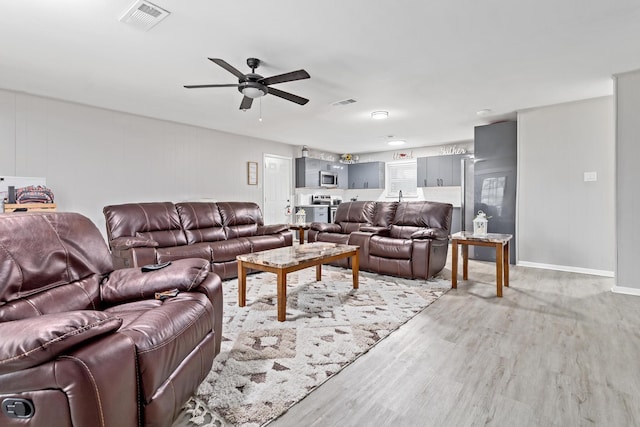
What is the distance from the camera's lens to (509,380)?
1.81 meters

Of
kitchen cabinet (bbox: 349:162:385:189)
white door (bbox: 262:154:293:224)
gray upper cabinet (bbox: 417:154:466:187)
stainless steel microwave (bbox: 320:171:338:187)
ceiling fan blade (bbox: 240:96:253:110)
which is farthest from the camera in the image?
kitchen cabinet (bbox: 349:162:385:189)

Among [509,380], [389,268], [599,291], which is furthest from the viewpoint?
[389,268]

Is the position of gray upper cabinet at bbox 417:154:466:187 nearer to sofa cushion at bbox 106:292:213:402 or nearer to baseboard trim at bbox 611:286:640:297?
baseboard trim at bbox 611:286:640:297

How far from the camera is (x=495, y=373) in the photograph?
1.88 m

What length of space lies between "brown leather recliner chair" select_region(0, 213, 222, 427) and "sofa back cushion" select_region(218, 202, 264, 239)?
2.78 meters

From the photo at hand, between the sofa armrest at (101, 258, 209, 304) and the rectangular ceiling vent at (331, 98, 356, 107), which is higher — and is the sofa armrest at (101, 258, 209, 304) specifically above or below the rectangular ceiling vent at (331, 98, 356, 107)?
below

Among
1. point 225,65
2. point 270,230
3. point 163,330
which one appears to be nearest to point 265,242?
point 270,230

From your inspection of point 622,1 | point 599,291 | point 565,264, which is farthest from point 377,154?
point 622,1

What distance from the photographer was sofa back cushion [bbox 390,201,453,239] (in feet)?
14.4

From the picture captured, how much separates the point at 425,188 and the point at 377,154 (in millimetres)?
1773

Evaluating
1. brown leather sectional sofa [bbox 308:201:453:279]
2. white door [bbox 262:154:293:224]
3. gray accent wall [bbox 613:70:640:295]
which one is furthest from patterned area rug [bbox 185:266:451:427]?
white door [bbox 262:154:293:224]

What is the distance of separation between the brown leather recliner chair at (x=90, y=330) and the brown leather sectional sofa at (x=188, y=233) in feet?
5.24

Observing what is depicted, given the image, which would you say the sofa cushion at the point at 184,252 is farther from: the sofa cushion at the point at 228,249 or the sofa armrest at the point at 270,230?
the sofa armrest at the point at 270,230

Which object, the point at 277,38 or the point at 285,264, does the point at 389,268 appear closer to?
the point at 285,264
